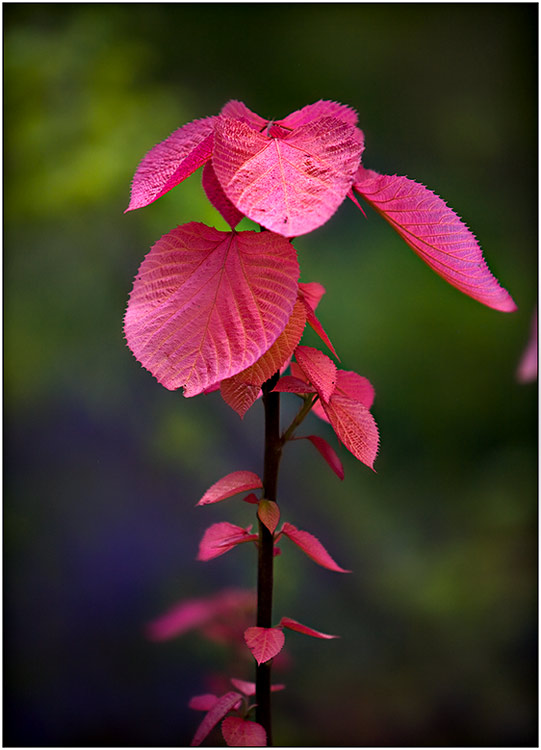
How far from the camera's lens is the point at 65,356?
76 cm

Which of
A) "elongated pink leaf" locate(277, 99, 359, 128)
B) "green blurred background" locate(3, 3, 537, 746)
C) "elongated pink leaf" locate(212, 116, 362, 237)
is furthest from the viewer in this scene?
"green blurred background" locate(3, 3, 537, 746)

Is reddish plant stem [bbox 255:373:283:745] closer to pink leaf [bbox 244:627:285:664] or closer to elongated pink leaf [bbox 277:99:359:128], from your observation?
pink leaf [bbox 244:627:285:664]

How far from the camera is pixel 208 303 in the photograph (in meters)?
0.34

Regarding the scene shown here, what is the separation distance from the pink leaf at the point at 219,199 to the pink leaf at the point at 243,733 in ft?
1.11

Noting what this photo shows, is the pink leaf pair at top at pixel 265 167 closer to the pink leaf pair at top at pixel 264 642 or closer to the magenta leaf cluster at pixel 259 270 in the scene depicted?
the magenta leaf cluster at pixel 259 270

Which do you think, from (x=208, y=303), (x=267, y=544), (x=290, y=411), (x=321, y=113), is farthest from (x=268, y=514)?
(x=290, y=411)

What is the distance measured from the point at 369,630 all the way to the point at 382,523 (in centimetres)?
13

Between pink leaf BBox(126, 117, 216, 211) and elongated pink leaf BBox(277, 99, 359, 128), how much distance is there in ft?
0.20

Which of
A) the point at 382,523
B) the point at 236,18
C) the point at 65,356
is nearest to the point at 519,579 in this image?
the point at 382,523

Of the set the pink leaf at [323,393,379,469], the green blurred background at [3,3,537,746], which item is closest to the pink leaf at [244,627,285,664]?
the pink leaf at [323,393,379,469]

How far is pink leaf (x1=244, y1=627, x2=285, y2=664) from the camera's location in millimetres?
383

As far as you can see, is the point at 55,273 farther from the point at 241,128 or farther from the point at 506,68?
the point at 506,68

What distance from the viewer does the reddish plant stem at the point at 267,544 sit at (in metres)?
0.40

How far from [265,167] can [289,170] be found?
0.04 ft
